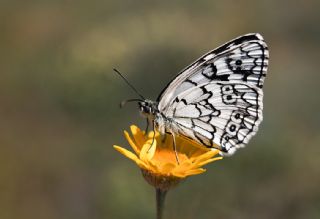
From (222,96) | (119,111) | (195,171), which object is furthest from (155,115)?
(119,111)

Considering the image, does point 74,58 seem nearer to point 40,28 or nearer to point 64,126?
point 64,126

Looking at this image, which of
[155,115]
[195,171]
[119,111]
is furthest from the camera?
Result: [119,111]

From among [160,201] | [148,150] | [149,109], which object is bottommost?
[160,201]

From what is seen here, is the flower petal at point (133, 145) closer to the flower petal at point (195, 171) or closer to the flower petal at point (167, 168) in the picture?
the flower petal at point (167, 168)

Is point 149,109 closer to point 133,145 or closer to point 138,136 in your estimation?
point 138,136

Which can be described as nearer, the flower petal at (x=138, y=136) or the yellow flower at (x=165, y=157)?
the yellow flower at (x=165, y=157)

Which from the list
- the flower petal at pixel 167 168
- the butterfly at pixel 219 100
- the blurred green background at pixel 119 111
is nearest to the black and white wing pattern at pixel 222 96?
the butterfly at pixel 219 100

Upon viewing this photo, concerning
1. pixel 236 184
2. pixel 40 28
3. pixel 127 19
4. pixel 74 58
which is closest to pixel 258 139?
pixel 236 184
